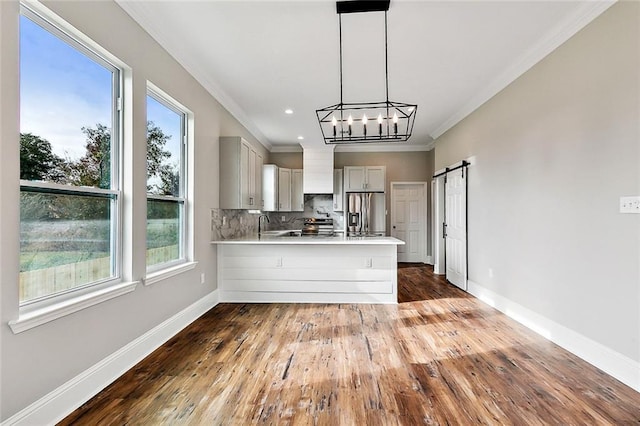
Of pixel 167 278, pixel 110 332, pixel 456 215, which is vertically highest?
pixel 456 215

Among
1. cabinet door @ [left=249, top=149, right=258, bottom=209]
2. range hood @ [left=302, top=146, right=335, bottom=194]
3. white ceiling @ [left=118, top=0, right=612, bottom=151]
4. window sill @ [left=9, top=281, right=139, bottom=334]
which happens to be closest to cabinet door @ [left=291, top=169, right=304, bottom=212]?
range hood @ [left=302, top=146, right=335, bottom=194]

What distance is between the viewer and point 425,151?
25.8ft

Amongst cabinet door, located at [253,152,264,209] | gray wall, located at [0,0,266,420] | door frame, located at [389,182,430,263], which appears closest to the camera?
gray wall, located at [0,0,266,420]

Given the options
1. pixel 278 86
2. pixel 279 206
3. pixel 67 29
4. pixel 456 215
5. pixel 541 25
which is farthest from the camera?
pixel 279 206

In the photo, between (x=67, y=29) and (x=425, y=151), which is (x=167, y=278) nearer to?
(x=67, y=29)

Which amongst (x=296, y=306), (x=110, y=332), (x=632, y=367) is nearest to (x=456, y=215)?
(x=296, y=306)

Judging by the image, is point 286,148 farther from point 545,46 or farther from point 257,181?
point 545,46

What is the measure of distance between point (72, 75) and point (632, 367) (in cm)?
415

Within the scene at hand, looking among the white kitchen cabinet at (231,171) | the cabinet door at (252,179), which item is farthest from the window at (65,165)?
the cabinet door at (252,179)

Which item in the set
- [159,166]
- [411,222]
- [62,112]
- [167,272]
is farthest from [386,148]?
[62,112]

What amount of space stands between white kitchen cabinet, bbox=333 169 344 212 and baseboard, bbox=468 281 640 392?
4136 mm

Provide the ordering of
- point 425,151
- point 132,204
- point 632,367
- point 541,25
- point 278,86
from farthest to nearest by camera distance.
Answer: point 425,151 < point 278,86 < point 541,25 < point 132,204 < point 632,367

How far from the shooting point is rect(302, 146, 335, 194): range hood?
733cm

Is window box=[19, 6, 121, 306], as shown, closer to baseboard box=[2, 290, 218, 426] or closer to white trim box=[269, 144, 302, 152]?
baseboard box=[2, 290, 218, 426]
